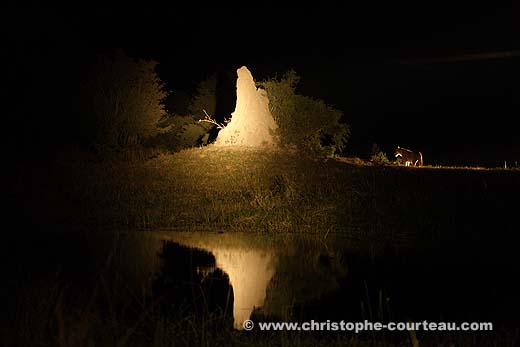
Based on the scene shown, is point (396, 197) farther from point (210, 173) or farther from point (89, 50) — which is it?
point (89, 50)

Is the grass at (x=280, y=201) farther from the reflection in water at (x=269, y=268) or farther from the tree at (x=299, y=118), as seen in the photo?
the tree at (x=299, y=118)

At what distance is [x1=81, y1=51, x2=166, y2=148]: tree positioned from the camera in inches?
1495

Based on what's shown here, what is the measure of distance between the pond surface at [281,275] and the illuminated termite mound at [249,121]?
1235cm

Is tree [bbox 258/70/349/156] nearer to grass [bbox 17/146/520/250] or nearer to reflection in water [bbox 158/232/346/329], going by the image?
grass [bbox 17/146/520/250]

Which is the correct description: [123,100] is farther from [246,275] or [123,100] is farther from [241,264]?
[246,275]

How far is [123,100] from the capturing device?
38094 millimetres

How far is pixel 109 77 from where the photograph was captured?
126ft

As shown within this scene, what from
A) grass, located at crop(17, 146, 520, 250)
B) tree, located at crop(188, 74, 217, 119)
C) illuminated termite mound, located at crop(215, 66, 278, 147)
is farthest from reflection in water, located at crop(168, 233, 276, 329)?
tree, located at crop(188, 74, 217, 119)

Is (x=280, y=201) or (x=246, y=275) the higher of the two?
(x=280, y=201)

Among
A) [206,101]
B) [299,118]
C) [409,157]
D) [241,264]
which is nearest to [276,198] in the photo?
[241,264]

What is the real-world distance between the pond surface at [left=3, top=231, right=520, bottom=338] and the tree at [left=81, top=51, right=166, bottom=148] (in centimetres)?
2245

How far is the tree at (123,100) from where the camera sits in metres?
38.0

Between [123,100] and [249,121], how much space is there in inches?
467

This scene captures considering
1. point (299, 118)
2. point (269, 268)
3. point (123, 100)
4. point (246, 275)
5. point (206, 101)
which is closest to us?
point (246, 275)
